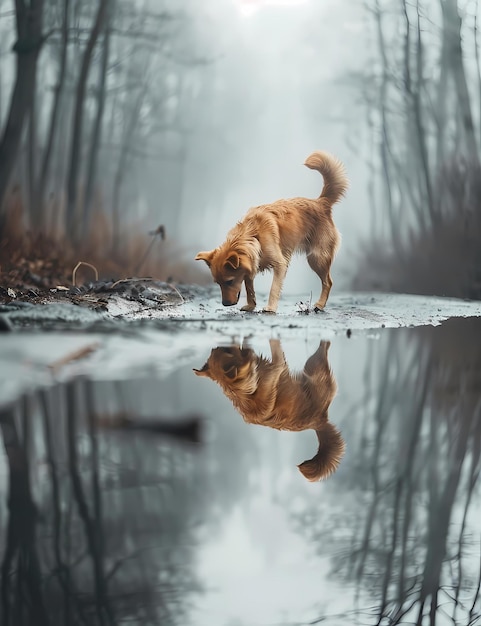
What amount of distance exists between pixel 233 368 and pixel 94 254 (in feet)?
7.19

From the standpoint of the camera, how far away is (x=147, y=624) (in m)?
0.52

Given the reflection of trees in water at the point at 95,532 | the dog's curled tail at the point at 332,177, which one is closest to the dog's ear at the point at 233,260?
the dog's curled tail at the point at 332,177

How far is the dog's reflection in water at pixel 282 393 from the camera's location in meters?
0.77

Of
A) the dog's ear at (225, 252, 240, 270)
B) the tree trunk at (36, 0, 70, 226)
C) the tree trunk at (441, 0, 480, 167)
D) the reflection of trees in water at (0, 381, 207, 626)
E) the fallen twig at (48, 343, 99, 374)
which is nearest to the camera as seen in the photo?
the reflection of trees in water at (0, 381, 207, 626)

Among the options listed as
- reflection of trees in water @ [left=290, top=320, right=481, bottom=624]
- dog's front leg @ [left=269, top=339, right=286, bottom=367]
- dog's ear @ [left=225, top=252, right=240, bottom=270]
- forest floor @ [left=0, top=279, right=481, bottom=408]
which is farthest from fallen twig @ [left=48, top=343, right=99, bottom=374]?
dog's ear @ [left=225, top=252, right=240, bottom=270]

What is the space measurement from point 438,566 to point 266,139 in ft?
9.93

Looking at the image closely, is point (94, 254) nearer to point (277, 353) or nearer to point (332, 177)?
point (332, 177)

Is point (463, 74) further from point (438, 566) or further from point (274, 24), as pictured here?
point (438, 566)

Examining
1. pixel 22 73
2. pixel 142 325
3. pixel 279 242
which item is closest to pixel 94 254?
pixel 22 73

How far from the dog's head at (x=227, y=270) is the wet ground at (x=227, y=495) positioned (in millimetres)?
961

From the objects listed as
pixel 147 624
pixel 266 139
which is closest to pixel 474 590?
pixel 147 624

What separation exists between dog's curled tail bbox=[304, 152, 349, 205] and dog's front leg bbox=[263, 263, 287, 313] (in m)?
0.39

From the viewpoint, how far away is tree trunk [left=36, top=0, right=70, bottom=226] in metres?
3.16

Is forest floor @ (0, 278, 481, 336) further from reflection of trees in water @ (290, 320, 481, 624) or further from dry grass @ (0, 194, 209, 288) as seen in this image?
reflection of trees in water @ (290, 320, 481, 624)
